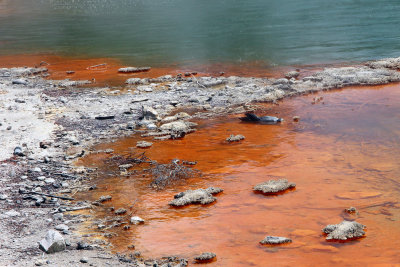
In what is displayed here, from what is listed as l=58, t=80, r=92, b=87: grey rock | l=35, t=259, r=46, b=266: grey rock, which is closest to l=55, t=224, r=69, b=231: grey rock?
l=35, t=259, r=46, b=266: grey rock

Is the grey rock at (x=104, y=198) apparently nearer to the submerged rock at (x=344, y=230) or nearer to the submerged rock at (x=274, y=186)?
the submerged rock at (x=274, y=186)

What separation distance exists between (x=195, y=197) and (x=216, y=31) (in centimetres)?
2183

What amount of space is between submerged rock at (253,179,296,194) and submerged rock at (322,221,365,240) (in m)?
1.54

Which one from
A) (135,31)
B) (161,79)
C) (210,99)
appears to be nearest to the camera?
(210,99)

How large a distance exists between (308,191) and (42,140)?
6309mm

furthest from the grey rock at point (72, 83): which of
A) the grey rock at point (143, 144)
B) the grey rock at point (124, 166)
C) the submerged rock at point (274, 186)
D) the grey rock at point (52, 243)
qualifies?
the grey rock at point (52, 243)

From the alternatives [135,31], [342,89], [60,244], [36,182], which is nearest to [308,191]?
[60,244]

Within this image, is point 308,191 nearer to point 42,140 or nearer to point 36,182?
point 36,182

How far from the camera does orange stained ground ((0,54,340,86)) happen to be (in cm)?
1784

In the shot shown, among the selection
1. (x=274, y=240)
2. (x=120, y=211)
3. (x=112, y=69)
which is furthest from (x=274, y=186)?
(x=112, y=69)

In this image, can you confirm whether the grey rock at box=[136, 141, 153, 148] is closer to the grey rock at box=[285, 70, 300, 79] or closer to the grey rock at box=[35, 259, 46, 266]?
the grey rock at box=[35, 259, 46, 266]

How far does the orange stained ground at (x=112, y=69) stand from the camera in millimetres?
17844

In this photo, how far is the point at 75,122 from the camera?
1266 centimetres

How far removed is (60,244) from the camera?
21.6 ft
